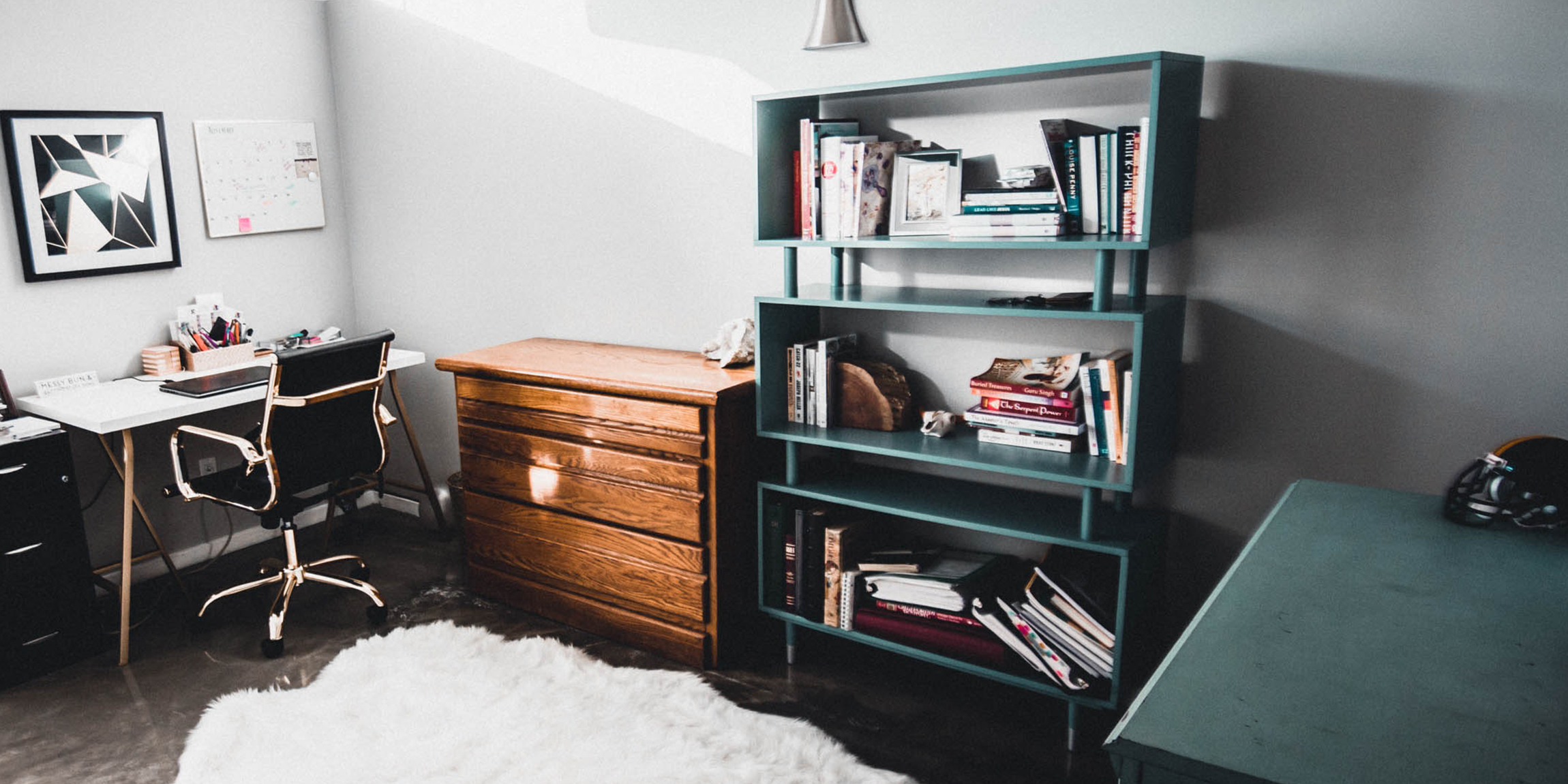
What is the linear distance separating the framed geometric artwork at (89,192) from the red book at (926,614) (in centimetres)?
294

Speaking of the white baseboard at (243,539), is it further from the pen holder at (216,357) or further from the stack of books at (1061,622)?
the stack of books at (1061,622)

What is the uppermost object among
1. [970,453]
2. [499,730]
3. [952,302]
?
[952,302]

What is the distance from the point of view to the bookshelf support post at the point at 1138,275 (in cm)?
235

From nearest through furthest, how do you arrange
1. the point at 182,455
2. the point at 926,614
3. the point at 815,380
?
the point at 926,614 → the point at 815,380 → the point at 182,455

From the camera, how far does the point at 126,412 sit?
2.97 meters

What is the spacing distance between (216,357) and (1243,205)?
3468mm

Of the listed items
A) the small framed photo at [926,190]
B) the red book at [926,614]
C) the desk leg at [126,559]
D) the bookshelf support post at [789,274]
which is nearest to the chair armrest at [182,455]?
the desk leg at [126,559]

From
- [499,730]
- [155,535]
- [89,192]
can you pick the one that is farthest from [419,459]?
[499,730]

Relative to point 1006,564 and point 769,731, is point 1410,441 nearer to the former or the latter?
point 1006,564

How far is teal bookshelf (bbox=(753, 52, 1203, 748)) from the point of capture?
2223mm

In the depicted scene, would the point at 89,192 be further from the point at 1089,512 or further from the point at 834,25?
the point at 1089,512

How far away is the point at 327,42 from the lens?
407 centimetres

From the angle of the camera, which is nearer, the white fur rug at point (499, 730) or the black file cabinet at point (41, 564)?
the white fur rug at point (499, 730)

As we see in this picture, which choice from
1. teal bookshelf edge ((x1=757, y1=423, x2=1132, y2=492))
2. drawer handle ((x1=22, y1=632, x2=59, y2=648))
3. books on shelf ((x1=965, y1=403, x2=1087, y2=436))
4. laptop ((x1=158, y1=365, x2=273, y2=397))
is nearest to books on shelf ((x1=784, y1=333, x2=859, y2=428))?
teal bookshelf edge ((x1=757, y1=423, x2=1132, y2=492))
